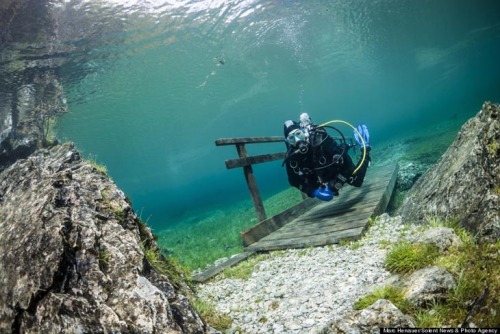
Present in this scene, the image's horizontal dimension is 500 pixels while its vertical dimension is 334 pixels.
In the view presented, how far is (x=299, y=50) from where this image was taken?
106 feet

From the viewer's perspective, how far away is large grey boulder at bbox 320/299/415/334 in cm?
242

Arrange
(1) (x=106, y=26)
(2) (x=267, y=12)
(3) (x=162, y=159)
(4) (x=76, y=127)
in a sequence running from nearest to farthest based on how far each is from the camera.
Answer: (1) (x=106, y=26) → (2) (x=267, y=12) → (4) (x=76, y=127) → (3) (x=162, y=159)

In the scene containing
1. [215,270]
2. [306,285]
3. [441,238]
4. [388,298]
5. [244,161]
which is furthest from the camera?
[244,161]

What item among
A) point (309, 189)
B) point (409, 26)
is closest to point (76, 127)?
point (309, 189)

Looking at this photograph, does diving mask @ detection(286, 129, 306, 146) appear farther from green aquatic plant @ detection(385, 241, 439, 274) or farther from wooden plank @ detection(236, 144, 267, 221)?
green aquatic plant @ detection(385, 241, 439, 274)

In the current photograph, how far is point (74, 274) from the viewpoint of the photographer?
2.53 m

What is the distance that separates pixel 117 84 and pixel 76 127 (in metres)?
9.74

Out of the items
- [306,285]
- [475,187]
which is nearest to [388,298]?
[306,285]

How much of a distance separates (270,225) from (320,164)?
2302 millimetres

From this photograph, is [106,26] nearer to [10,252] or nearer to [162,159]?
[10,252]

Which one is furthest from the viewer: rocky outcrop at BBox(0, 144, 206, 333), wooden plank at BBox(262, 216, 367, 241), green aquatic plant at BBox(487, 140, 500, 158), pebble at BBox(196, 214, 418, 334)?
wooden plank at BBox(262, 216, 367, 241)

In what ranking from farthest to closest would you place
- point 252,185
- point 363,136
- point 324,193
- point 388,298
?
1. point 252,185
2. point 363,136
3. point 324,193
4. point 388,298

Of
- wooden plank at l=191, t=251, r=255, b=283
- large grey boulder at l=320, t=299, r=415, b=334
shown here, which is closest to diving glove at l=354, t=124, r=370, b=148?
wooden plank at l=191, t=251, r=255, b=283

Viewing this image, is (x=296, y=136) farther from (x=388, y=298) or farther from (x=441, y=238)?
(x=388, y=298)
